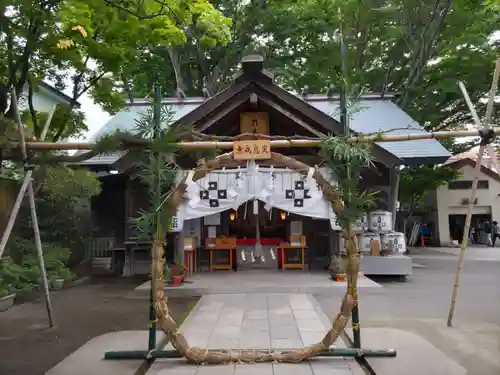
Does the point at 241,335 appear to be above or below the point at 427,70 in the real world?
below

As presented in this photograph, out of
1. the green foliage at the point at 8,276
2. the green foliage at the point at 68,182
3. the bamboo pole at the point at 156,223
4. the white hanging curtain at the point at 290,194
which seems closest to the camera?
the bamboo pole at the point at 156,223

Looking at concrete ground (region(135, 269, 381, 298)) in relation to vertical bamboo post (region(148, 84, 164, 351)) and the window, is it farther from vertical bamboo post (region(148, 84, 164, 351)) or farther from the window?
the window

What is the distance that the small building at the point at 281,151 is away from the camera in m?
10.9

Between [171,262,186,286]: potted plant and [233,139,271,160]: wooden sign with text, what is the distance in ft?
18.8

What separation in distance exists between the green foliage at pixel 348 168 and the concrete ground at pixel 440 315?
188cm

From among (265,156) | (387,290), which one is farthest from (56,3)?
(387,290)

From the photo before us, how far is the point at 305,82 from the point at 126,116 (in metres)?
8.37

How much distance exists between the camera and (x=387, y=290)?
406 inches

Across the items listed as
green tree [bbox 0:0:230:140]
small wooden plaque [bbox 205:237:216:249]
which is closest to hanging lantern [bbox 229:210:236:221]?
small wooden plaque [bbox 205:237:216:249]

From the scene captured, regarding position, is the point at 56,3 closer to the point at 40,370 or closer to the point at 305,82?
the point at 40,370

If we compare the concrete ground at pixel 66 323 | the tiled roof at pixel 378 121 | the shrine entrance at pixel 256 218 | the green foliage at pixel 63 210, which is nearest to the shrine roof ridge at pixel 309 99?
the tiled roof at pixel 378 121

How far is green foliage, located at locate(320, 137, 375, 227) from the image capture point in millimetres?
5324

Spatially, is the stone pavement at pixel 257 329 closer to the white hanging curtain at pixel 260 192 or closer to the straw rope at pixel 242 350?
the straw rope at pixel 242 350

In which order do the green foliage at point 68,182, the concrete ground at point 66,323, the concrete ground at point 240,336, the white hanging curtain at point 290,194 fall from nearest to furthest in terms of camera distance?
the concrete ground at point 240,336, the concrete ground at point 66,323, the green foliage at point 68,182, the white hanging curtain at point 290,194
